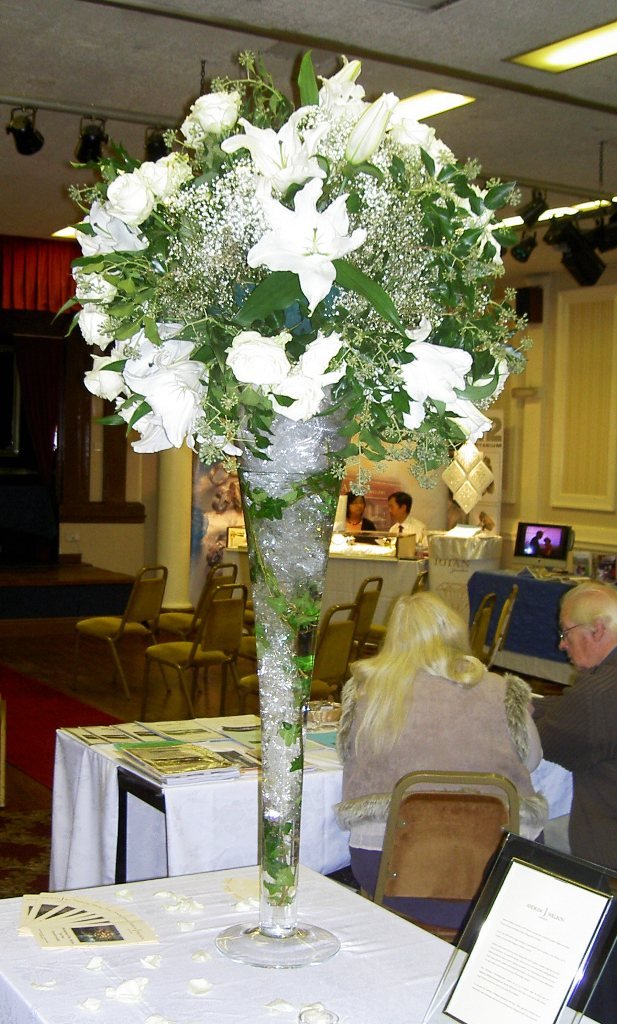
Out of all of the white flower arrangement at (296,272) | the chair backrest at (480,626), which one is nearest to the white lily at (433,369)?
the white flower arrangement at (296,272)

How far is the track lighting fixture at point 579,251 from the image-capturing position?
26.9 feet

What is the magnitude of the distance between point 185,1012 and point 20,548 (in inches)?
429

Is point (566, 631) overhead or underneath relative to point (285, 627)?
underneath

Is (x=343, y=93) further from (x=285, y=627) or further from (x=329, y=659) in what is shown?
(x=329, y=659)

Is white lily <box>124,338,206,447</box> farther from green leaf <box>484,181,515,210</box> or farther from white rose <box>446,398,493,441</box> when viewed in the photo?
green leaf <box>484,181,515,210</box>

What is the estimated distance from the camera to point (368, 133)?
1365mm

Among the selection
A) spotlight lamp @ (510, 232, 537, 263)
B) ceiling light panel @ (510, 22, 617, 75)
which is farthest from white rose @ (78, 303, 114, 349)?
spotlight lamp @ (510, 232, 537, 263)

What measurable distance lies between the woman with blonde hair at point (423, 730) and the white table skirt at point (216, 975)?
4.24ft

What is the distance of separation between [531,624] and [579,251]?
8.91 ft

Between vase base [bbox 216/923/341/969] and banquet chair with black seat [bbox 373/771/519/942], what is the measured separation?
4.09 ft

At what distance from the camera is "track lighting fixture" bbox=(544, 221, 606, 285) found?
820 cm

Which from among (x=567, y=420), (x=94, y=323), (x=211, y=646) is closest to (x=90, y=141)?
(x=211, y=646)

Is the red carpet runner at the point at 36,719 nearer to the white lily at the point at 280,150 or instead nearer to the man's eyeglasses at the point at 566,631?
the man's eyeglasses at the point at 566,631

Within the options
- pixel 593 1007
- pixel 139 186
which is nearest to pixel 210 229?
pixel 139 186
